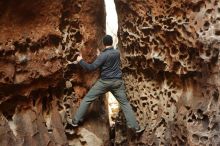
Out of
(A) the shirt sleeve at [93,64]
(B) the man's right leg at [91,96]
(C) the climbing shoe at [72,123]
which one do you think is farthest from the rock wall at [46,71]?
(A) the shirt sleeve at [93,64]

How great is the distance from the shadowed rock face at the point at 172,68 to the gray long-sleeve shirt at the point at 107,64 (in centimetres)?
53

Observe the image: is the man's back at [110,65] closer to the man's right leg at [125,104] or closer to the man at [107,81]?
the man at [107,81]

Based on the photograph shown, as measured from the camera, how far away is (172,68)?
5723 mm

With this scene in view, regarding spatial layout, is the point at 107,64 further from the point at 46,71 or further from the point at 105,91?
the point at 46,71

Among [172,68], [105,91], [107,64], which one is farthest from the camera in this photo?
[105,91]

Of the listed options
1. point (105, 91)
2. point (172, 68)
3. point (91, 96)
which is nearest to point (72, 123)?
point (91, 96)

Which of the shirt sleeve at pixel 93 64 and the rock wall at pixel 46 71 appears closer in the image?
the rock wall at pixel 46 71

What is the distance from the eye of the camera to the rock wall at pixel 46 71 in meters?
5.50

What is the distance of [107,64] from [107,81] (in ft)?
0.84

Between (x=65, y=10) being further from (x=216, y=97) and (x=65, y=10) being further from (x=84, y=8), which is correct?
(x=216, y=97)

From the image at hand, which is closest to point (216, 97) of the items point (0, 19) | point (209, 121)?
point (209, 121)

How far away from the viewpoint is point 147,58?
609cm

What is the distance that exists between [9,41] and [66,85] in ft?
3.88

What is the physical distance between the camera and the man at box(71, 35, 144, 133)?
580cm
